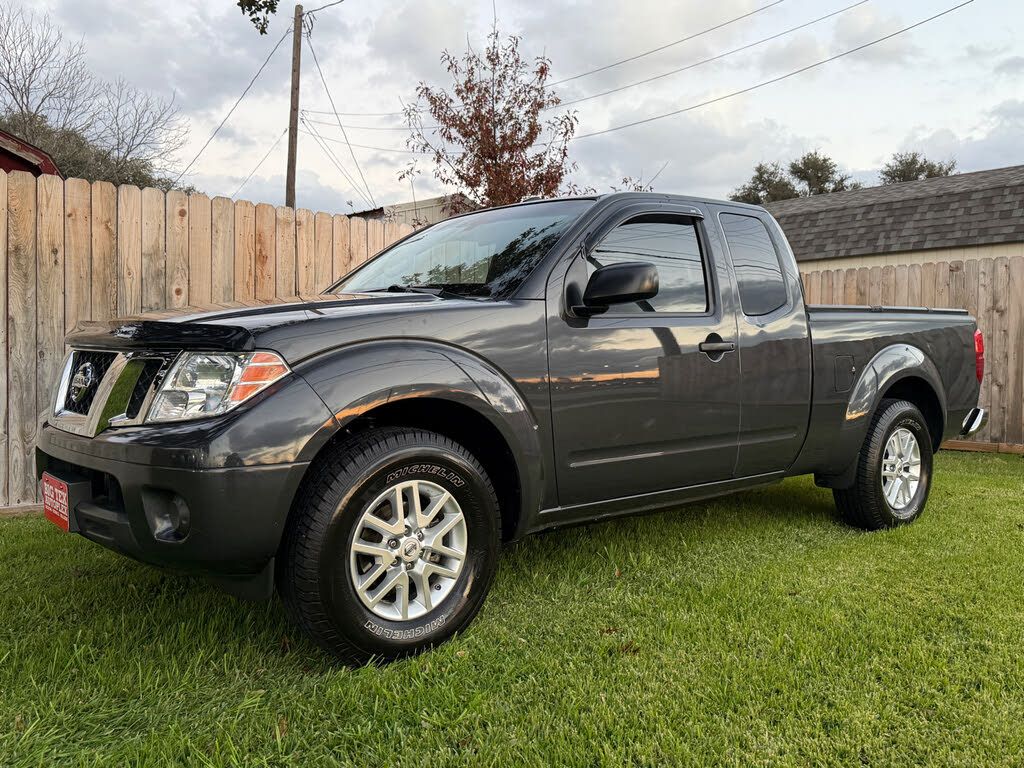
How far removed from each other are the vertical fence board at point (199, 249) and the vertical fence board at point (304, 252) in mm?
739

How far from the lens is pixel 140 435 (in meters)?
2.46

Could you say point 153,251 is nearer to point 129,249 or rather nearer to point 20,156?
point 129,249

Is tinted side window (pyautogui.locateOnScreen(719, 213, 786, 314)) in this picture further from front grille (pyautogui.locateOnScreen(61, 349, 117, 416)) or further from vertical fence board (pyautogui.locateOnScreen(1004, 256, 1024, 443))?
vertical fence board (pyautogui.locateOnScreen(1004, 256, 1024, 443))

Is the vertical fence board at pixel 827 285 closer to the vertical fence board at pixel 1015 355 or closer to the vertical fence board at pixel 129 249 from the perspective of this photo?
the vertical fence board at pixel 1015 355

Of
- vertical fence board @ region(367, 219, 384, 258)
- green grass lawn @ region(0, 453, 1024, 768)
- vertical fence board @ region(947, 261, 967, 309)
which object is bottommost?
green grass lawn @ region(0, 453, 1024, 768)

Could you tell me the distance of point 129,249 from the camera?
5219 millimetres

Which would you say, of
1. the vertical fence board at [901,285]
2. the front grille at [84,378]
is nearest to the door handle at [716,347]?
the front grille at [84,378]

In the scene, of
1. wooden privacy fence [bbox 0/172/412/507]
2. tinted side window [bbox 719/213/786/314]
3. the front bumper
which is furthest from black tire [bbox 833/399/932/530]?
wooden privacy fence [bbox 0/172/412/507]

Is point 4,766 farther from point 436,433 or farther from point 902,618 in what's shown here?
point 902,618

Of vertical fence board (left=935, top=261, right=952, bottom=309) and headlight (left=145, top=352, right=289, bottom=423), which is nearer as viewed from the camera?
headlight (left=145, top=352, right=289, bottom=423)

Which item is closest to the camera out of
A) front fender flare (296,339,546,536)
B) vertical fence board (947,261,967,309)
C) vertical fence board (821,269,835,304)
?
front fender flare (296,339,546,536)

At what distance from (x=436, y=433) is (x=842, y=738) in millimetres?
1657

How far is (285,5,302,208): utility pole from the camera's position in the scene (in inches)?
607

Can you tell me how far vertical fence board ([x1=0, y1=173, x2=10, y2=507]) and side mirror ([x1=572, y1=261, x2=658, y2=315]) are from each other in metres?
3.88
